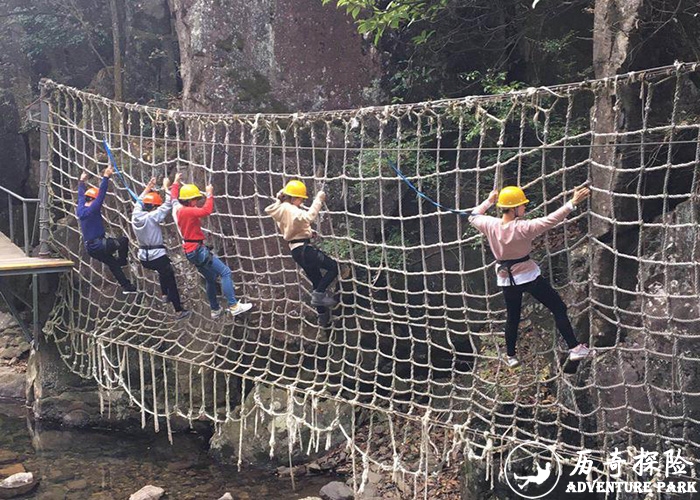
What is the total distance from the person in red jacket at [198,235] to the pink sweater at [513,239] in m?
1.85

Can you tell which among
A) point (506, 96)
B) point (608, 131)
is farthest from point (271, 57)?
point (608, 131)

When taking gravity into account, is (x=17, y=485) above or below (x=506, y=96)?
below

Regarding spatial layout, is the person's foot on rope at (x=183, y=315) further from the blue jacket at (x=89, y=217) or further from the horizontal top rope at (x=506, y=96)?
the horizontal top rope at (x=506, y=96)

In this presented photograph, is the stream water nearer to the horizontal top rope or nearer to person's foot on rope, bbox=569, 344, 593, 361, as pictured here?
person's foot on rope, bbox=569, 344, 593, 361

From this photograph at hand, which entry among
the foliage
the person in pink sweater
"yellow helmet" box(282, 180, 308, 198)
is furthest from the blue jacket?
the person in pink sweater

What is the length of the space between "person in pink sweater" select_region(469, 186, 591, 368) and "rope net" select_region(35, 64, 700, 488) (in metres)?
0.14

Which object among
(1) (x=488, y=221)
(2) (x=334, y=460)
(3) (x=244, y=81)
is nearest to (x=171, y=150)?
(3) (x=244, y=81)

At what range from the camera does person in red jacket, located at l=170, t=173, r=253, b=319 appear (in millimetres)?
4551

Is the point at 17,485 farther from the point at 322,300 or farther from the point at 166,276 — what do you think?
the point at 322,300

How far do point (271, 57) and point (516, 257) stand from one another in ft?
10.3

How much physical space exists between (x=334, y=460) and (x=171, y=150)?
3048 millimetres

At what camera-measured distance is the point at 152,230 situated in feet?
15.9

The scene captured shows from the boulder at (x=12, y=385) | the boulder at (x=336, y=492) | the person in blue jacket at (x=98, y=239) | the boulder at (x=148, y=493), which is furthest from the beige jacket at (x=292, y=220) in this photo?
the boulder at (x=12, y=385)

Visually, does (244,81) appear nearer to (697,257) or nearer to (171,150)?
(171,150)
